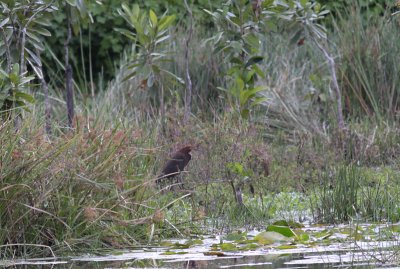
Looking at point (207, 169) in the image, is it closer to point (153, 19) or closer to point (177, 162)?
point (177, 162)

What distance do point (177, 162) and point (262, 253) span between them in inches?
76.0

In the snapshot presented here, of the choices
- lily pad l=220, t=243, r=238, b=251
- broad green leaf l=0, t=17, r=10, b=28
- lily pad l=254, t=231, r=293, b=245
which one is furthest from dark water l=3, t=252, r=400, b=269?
broad green leaf l=0, t=17, r=10, b=28

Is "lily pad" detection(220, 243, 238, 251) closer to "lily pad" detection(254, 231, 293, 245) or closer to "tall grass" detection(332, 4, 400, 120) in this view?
"lily pad" detection(254, 231, 293, 245)

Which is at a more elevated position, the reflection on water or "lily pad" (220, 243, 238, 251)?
the reflection on water

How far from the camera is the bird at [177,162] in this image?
7.17m

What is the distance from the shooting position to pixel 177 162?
7.18m

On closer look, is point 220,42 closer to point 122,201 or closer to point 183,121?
point 183,121

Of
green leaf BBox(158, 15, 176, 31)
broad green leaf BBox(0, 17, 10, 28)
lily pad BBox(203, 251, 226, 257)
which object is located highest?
broad green leaf BBox(0, 17, 10, 28)

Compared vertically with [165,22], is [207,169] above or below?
below

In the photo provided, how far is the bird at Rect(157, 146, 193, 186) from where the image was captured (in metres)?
7.17

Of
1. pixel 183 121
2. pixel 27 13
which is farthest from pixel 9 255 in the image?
pixel 183 121

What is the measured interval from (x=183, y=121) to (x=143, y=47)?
960mm

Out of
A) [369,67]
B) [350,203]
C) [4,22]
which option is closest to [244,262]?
[350,203]

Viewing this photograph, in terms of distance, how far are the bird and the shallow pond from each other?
1.28 metres
